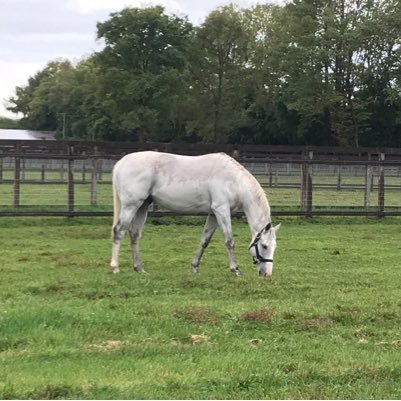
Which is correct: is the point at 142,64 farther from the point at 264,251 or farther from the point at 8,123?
the point at 8,123

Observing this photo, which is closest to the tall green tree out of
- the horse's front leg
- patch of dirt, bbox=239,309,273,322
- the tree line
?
the tree line

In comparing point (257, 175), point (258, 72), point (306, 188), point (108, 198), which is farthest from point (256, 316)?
point (258, 72)

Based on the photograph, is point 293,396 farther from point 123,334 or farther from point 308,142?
point 308,142

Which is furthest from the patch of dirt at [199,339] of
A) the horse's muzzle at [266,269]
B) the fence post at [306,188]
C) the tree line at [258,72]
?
the tree line at [258,72]

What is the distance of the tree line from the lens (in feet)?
162

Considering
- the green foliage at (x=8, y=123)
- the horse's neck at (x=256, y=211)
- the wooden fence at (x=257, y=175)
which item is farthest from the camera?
the green foliage at (x=8, y=123)

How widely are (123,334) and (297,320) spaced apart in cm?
171

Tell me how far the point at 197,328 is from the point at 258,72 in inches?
2112

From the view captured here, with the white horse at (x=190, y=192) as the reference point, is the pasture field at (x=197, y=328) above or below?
below

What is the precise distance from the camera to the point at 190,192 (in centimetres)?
928

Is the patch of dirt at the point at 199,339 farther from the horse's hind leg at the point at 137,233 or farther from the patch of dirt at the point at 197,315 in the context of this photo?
the horse's hind leg at the point at 137,233

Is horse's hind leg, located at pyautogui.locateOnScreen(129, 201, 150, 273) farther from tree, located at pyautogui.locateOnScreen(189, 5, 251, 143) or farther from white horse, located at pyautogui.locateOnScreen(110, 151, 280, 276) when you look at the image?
tree, located at pyautogui.locateOnScreen(189, 5, 251, 143)

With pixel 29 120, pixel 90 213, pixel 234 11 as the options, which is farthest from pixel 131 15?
pixel 29 120

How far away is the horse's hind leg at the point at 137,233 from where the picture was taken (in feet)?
30.2
